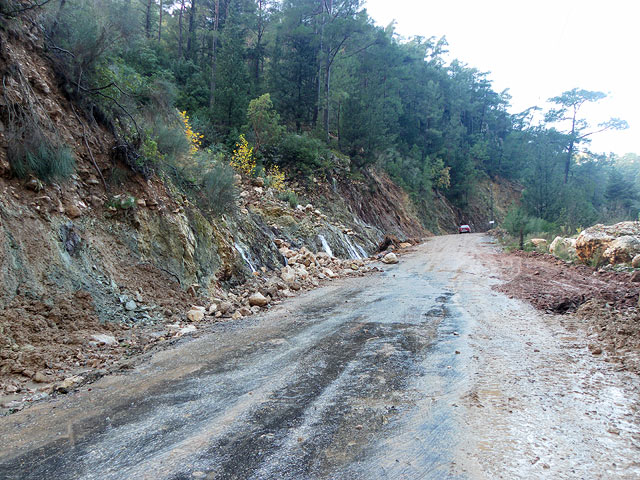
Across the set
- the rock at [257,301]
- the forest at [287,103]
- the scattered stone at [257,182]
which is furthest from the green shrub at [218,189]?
the scattered stone at [257,182]

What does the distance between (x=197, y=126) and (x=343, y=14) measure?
1725 centimetres

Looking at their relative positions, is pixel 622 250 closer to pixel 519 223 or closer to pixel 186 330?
pixel 519 223

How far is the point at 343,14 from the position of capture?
2769 cm

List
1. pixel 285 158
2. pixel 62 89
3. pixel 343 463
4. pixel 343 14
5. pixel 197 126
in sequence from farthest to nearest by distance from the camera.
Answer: pixel 343 14 → pixel 285 158 → pixel 197 126 → pixel 62 89 → pixel 343 463

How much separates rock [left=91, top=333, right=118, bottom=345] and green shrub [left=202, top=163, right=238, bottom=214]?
4.76 meters

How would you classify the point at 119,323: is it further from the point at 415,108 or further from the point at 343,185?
the point at 415,108

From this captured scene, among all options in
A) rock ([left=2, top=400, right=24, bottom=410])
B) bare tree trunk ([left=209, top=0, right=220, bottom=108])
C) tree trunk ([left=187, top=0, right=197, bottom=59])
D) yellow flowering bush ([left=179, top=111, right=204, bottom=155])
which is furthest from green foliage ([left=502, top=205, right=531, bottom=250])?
tree trunk ([left=187, top=0, right=197, bottom=59])

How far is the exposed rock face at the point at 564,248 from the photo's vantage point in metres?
11.9

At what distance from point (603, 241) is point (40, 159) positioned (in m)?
13.1

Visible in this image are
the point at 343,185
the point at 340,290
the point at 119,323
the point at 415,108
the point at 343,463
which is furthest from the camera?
the point at 415,108

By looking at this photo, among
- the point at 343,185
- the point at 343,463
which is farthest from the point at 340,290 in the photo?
the point at 343,185

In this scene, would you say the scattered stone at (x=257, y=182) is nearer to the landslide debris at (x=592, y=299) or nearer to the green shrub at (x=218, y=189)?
the green shrub at (x=218, y=189)

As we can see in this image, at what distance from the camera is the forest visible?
24.7 ft

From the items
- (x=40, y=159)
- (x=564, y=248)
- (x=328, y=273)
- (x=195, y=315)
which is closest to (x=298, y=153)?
(x=328, y=273)
